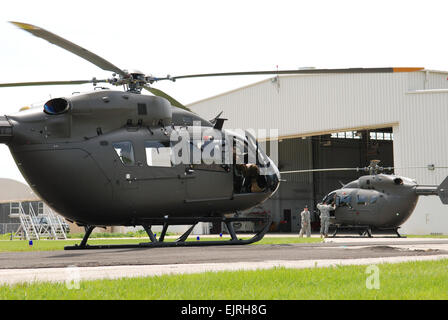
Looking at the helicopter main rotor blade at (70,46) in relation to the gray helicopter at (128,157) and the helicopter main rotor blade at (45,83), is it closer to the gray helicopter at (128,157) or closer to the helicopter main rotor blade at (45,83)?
the gray helicopter at (128,157)

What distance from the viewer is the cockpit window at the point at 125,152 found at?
11.5 m

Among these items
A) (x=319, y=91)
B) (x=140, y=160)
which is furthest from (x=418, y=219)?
(x=140, y=160)

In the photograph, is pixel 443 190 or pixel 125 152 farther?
pixel 443 190

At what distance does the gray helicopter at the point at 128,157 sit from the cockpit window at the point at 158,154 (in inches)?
0.9

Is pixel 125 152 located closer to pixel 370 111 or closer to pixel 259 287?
pixel 259 287

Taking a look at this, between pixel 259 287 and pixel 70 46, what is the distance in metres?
6.82

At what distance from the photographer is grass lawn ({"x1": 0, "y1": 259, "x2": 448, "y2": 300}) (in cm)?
477

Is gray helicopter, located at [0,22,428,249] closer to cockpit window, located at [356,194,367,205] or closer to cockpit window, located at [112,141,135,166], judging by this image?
cockpit window, located at [112,141,135,166]

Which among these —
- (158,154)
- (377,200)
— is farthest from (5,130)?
(377,200)

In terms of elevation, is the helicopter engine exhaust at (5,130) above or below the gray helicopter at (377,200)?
above

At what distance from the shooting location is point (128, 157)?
11.6 metres

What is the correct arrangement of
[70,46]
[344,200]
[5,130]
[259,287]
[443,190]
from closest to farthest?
[259,287] → [70,46] → [5,130] → [443,190] → [344,200]

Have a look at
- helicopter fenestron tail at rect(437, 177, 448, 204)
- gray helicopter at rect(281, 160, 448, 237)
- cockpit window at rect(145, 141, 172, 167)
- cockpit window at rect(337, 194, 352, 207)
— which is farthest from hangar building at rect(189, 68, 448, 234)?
cockpit window at rect(145, 141, 172, 167)

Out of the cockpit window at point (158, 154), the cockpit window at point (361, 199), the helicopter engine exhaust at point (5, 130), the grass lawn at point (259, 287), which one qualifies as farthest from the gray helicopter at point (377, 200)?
the grass lawn at point (259, 287)
